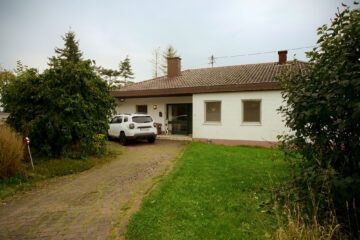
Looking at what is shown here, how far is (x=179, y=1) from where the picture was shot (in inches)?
612

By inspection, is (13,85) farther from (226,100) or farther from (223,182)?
(226,100)

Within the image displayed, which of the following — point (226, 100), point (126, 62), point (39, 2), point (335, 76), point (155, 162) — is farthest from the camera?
point (126, 62)

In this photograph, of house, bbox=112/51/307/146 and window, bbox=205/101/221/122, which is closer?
house, bbox=112/51/307/146

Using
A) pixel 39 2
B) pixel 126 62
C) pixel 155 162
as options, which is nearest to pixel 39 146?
pixel 155 162

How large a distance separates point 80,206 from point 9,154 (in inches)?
121

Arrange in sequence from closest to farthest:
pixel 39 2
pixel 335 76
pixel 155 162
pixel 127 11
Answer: pixel 335 76 < pixel 155 162 < pixel 39 2 < pixel 127 11

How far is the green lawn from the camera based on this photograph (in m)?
2.97

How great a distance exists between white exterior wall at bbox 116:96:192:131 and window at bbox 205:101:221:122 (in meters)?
2.19

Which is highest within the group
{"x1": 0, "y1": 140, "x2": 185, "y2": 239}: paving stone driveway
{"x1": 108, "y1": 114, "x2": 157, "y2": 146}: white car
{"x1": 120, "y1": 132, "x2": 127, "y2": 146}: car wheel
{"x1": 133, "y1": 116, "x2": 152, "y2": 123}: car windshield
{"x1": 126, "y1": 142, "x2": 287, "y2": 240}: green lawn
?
{"x1": 133, "y1": 116, "x2": 152, "y2": 123}: car windshield

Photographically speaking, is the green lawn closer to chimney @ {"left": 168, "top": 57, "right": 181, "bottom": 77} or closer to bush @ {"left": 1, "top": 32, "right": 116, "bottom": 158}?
bush @ {"left": 1, "top": 32, "right": 116, "bottom": 158}

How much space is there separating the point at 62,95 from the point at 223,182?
6601 millimetres

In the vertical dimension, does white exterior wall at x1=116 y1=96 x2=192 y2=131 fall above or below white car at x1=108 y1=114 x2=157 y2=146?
above

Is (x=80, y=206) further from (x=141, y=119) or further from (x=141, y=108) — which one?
(x=141, y=108)

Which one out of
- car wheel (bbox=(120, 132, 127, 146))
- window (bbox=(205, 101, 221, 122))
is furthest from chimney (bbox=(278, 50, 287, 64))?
car wheel (bbox=(120, 132, 127, 146))
